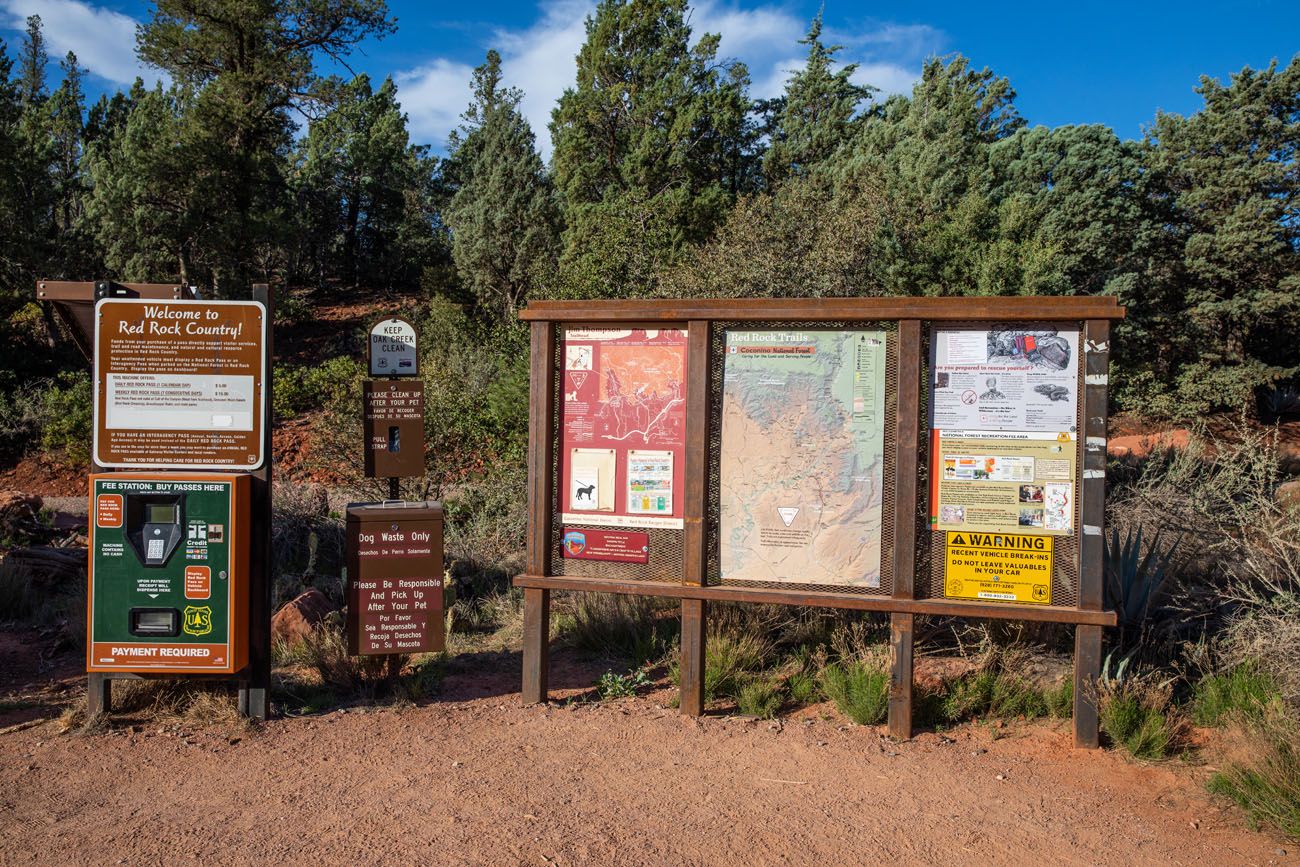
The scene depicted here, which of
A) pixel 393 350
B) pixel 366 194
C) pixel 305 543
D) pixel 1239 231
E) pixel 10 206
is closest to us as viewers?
pixel 393 350

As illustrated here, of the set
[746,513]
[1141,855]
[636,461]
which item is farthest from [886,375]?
[1141,855]

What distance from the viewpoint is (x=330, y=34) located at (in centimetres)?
2411

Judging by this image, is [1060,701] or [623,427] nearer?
[1060,701]

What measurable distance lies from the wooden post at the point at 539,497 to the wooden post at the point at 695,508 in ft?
2.56

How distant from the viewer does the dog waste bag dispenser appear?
4785 mm

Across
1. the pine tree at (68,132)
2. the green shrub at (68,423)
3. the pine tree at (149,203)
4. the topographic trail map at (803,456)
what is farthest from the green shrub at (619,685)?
the pine tree at (68,132)

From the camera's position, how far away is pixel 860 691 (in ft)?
16.4

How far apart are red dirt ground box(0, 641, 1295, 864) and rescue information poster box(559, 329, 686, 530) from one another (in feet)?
3.67

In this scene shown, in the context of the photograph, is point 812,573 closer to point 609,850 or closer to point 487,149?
point 609,850

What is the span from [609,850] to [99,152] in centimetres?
3090

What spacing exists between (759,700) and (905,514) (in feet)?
4.28

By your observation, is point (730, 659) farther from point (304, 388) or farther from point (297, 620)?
point (304, 388)

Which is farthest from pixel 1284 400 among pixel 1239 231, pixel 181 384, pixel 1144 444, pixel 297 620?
pixel 181 384

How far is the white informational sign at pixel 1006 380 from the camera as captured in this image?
15.6ft
